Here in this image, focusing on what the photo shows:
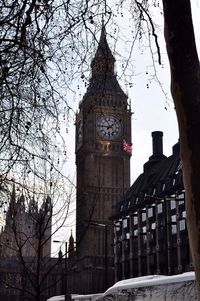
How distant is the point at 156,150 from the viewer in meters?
113

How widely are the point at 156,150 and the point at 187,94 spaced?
108m

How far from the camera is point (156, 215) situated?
274 ft

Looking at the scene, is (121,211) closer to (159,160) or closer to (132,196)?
(132,196)

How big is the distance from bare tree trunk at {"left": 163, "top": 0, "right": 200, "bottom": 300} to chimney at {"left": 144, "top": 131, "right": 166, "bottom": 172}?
103 m

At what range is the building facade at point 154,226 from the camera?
251 feet

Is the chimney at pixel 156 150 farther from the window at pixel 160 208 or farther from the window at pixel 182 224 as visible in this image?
the window at pixel 182 224

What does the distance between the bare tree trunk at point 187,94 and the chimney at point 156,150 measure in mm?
102617

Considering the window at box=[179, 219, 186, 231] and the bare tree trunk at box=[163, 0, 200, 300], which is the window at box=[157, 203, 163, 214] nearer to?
the window at box=[179, 219, 186, 231]

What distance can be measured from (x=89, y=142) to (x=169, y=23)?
12002 centimetres

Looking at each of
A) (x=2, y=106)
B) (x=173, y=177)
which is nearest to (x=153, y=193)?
(x=173, y=177)

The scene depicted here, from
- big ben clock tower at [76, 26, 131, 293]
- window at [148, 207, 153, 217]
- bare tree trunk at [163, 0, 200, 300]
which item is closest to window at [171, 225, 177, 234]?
window at [148, 207, 153, 217]

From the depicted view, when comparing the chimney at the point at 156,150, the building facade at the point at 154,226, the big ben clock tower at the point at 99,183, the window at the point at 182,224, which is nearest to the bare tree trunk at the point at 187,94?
the building facade at the point at 154,226

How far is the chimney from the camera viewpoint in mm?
109250

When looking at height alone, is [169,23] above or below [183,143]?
above
